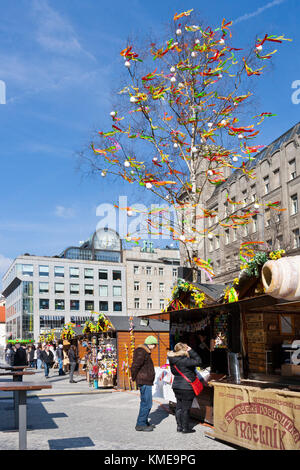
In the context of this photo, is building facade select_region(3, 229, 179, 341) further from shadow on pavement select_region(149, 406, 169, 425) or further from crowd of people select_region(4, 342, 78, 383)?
shadow on pavement select_region(149, 406, 169, 425)

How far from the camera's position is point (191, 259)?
49.3 feet

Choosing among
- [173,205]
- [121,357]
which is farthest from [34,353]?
[173,205]

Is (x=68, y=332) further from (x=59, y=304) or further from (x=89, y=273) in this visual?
(x=89, y=273)

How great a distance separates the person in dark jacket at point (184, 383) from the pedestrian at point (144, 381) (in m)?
0.50

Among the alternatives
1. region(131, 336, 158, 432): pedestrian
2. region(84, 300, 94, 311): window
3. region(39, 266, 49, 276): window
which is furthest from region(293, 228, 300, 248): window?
region(84, 300, 94, 311): window

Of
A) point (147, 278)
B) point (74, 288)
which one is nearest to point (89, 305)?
point (74, 288)

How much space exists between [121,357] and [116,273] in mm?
74357

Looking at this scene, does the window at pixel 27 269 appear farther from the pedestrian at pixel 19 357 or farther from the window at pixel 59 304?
the pedestrian at pixel 19 357

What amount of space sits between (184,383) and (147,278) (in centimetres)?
8247

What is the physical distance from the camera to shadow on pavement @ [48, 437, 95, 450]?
7.99m

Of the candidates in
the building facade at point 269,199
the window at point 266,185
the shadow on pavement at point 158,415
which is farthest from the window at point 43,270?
the shadow on pavement at point 158,415

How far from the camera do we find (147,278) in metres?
91.6

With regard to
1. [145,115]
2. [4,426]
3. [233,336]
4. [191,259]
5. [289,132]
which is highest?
[289,132]
